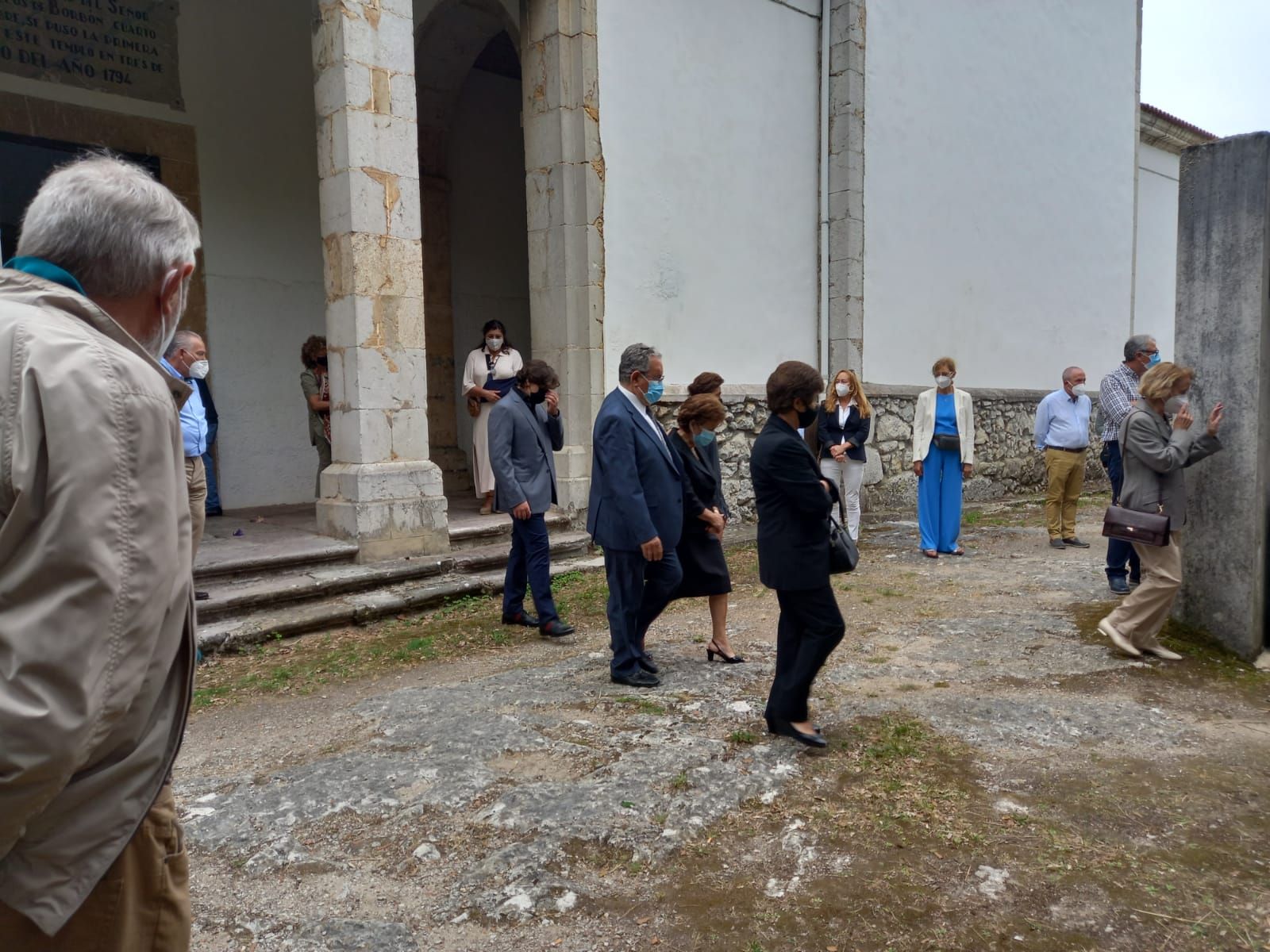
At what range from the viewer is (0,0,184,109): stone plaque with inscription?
7.59m

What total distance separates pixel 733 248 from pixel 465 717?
660 cm

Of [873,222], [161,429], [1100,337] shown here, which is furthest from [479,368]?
[1100,337]


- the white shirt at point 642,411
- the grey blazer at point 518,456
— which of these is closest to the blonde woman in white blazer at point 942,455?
the grey blazer at point 518,456

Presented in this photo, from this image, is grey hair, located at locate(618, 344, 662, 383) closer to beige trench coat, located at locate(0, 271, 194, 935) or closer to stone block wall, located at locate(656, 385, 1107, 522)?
stone block wall, located at locate(656, 385, 1107, 522)

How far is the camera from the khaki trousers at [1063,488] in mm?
8125

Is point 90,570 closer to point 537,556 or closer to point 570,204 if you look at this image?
point 537,556

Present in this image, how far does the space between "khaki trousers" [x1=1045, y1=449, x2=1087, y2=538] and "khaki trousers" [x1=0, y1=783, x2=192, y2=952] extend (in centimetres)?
815

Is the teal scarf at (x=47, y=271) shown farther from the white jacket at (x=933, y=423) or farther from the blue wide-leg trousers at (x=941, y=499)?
the blue wide-leg trousers at (x=941, y=499)

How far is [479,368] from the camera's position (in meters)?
8.26

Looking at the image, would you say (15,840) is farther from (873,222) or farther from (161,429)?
(873,222)

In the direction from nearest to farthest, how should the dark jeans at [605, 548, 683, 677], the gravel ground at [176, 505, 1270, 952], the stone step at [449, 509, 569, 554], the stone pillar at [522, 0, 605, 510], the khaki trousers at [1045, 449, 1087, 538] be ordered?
1. the gravel ground at [176, 505, 1270, 952]
2. the dark jeans at [605, 548, 683, 677]
3. the stone step at [449, 509, 569, 554]
4. the stone pillar at [522, 0, 605, 510]
5. the khaki trousers at [1045, 449, 1087, 538]

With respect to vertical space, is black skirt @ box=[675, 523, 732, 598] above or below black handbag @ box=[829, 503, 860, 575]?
below

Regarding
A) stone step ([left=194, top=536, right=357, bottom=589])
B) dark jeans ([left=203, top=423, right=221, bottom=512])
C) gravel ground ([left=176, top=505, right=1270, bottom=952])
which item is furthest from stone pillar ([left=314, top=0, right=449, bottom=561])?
dark jeans ([left=203, top=423, right=221, bottom=512])

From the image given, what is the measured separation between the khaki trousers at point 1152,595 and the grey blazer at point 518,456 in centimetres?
346
